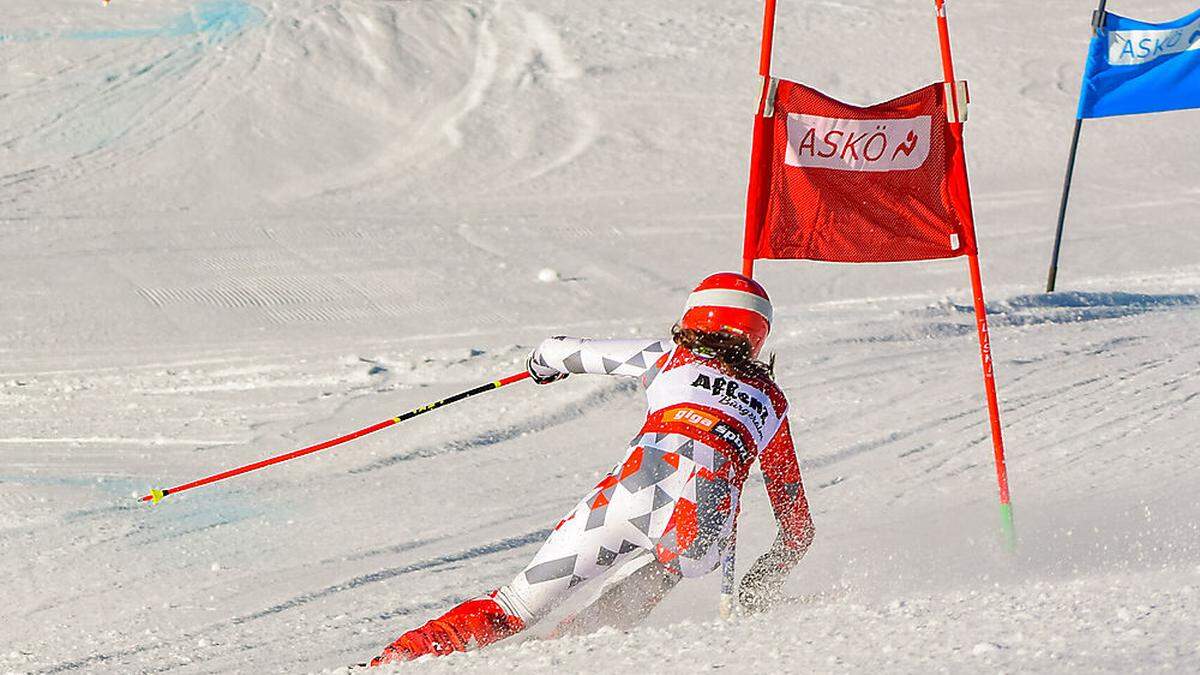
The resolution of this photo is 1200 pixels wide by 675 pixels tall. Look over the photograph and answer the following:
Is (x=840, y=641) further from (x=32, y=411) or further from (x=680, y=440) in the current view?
(x=32, y=411)

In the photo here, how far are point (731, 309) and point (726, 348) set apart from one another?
12 centimetres

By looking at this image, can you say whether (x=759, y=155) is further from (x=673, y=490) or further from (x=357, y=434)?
(x=673, y=490)

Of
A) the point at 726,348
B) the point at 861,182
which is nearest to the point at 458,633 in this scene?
the point at 726,348

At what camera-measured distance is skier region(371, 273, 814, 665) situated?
15.1 ft

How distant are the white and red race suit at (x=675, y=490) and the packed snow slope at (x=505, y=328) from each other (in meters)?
0.26

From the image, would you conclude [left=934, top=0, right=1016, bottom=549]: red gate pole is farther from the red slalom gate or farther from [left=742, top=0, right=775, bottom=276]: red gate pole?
[left=742, top=0, right=775, bottom=276]: red gate pole

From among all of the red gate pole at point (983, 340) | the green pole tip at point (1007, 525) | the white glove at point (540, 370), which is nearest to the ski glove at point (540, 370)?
the white glove at point (540, 370)

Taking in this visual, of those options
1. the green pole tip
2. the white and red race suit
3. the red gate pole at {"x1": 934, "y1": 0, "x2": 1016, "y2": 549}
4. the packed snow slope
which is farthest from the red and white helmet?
the green pole tip

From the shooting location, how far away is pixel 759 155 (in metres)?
6.34

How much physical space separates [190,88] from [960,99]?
8.98 metres

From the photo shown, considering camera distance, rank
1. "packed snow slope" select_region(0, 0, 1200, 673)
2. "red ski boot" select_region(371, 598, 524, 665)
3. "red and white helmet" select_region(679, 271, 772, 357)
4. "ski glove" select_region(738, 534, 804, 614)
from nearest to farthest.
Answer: "red ski boot" select_region(371, 598, 524, 665)
"red and white helmet" select_region(679, 271, 772, 357)
"ski glove" select_region(738, 534, 804, 614)
"packed snow slope" select_region(0, 0, 1200, 673)

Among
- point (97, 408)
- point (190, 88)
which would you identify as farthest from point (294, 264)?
point (190, 88)

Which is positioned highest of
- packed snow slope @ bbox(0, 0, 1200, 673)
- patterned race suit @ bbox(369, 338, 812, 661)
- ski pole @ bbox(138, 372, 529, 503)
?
patterned race suit @ bbox(369, 338, 812, 661)

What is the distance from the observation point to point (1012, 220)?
12453mm
